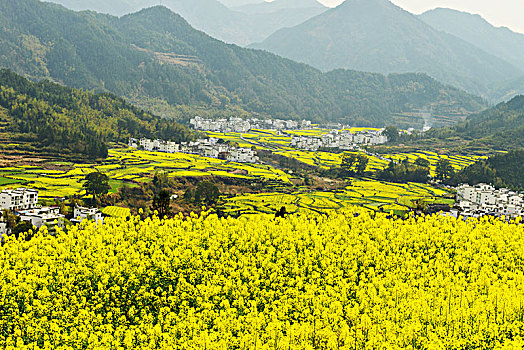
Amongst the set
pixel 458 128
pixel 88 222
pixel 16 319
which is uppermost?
pixel 458 128

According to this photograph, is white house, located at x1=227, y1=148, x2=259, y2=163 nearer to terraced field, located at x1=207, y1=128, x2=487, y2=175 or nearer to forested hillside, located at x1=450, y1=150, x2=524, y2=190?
terraced field, located at x1=207, y1=128, x2=487, y2=175

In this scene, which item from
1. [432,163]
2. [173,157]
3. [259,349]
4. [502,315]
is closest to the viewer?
[259,349]

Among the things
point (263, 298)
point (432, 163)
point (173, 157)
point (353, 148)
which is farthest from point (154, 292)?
point (353, 148)

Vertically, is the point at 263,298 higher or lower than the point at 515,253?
lower

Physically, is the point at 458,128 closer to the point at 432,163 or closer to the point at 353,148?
the point at 353,148

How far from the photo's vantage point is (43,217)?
46125 mm

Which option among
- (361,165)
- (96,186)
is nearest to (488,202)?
(361,165)

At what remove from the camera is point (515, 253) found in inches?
1137

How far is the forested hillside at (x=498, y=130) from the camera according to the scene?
5128 inches

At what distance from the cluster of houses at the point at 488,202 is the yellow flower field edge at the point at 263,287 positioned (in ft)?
105

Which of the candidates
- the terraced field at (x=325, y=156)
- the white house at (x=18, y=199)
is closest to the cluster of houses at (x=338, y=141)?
the terraced field at (x=325, y=156)

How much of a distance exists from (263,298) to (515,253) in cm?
1604

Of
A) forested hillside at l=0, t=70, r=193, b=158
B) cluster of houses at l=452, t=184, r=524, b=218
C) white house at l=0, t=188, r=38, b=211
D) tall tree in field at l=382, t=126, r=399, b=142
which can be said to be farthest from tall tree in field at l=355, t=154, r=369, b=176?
white house at l=0, t=188, r=38, b=211

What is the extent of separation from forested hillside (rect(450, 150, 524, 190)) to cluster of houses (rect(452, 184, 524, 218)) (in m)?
14.1
